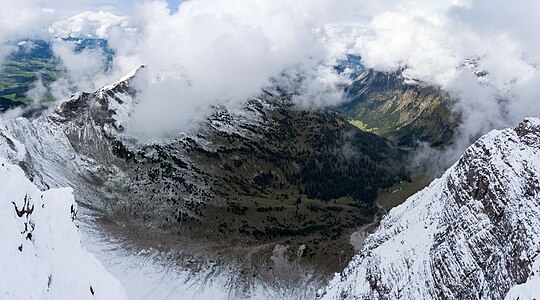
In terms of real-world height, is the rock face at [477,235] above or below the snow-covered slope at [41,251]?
below

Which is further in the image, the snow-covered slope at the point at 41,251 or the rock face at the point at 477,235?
the rock face at the point at 477,235

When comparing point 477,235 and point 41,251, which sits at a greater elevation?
point 41,251

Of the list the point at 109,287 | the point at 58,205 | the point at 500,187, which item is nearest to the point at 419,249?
the point at 500,187

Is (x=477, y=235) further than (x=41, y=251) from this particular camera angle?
Yes

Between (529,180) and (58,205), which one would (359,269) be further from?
(58,205)
